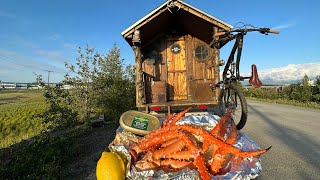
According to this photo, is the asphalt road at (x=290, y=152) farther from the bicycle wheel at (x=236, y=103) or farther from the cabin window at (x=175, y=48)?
the cabin window at (x=175, y=48)

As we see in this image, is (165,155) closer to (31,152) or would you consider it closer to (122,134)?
(122,134)

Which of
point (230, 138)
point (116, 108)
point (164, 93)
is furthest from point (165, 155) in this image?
point (116, 108)

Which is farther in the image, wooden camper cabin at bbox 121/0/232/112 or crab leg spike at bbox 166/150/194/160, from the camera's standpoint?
wooden camper cabin at bbox 121/0/232/112

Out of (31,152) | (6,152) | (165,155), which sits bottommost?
(6,152)

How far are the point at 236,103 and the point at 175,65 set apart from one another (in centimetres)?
478

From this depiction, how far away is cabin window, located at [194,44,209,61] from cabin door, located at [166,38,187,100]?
22.9 inches

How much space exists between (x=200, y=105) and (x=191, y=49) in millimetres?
3170

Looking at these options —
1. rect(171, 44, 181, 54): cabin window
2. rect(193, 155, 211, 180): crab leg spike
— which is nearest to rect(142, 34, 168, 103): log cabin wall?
rect(171, 44, 181, 54): cabin window

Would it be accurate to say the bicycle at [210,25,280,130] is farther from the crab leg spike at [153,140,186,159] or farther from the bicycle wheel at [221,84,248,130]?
the crab leg spike at [153,140,186,159]

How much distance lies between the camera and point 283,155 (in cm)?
481

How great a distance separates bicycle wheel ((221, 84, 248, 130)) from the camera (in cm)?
491

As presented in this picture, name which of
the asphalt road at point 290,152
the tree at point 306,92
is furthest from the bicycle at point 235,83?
the tree at point 306,92

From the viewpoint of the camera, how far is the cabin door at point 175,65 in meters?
9.78

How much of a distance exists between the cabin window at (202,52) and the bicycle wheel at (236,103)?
3.67m
